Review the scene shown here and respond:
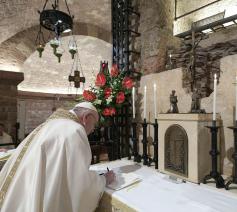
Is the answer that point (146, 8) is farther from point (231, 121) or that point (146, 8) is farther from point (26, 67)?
point (26, 67)

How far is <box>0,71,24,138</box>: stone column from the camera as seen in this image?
5.27 metres

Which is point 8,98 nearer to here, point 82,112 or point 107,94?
point 107,94

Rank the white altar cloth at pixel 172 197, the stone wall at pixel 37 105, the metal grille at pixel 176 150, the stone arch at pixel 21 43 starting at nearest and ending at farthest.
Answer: the white altar cloth at pixel 172 197
the metal grille at pixel 176 150
the stone arch at pixel 21 43
the stone wall at pixel 37 105

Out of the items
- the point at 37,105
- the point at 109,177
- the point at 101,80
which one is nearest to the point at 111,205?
the point at 109,177

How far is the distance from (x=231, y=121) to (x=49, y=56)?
27.7ft

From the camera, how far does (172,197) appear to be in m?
1.42

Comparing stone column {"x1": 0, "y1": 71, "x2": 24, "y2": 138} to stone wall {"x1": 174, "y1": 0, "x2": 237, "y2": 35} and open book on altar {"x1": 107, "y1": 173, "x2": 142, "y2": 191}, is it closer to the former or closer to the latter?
stone wall {"x1": 174, "y1": 0, "x2": 237, "y2": 35}

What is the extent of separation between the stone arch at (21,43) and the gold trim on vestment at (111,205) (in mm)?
4418

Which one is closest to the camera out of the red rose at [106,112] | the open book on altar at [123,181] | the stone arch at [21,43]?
the open book on altar at [123,181]

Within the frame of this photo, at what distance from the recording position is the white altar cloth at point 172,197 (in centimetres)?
128

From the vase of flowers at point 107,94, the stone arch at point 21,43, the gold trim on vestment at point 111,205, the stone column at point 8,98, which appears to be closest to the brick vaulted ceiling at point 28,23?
the stone arch at point 21,43

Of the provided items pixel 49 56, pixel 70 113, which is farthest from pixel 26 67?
pixel 70 113

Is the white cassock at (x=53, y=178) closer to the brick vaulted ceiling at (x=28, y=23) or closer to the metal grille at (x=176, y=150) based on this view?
the metal grille at (x=176, y=150)

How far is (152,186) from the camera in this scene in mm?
1612
